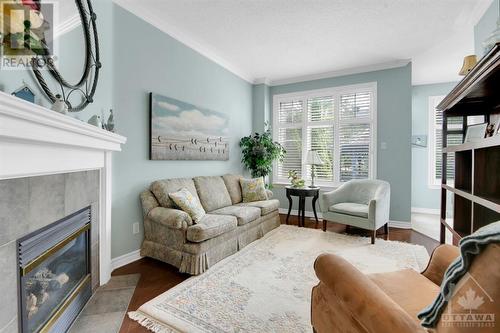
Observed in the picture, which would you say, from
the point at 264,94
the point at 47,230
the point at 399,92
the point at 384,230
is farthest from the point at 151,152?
the point at 399,92

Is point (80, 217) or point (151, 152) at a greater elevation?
point (151, 152)

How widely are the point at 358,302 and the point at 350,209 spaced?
105 inches

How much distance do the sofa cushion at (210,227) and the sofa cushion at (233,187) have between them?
3.11 ft

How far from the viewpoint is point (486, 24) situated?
2.45 m

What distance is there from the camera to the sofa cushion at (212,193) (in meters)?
3.21

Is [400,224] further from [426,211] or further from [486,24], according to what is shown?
[486,24]

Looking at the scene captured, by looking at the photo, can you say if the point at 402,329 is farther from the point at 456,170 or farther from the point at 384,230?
the point at 384,230

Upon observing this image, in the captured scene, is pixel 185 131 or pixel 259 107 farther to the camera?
pixel 259 107

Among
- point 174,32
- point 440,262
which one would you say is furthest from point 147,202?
point 440,262

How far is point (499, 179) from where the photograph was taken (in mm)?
1758

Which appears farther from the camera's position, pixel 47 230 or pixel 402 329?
pixel 47 230

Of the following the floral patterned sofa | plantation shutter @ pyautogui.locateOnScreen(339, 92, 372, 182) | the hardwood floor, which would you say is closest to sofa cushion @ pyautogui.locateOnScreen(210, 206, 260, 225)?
the floral patterned sofa

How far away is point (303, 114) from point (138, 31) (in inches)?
127

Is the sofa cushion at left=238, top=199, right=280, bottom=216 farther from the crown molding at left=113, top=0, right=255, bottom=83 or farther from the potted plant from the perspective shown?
the crown molding at left=113, top=0, right=255, bottom=83
